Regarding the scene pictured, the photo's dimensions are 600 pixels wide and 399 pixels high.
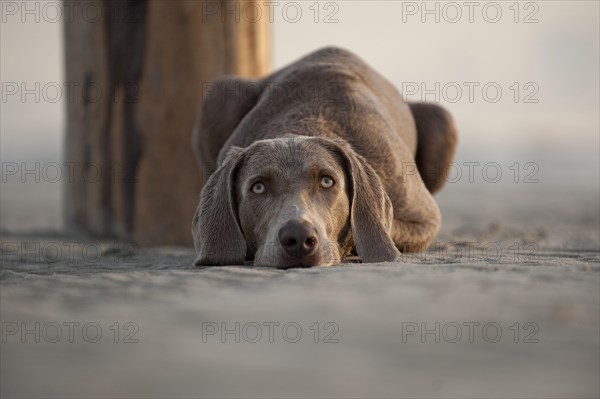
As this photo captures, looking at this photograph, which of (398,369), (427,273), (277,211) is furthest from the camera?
(277,211)

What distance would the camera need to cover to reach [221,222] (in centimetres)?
456

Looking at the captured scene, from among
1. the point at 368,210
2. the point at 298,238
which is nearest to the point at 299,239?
the point at 298,238

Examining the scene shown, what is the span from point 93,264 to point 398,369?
288 cm

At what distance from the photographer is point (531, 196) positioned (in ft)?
50.0

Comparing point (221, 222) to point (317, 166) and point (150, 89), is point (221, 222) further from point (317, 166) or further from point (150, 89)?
point (150, 89)

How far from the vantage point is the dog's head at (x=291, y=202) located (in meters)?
4.34

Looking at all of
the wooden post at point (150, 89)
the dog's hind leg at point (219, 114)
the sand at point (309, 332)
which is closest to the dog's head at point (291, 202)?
the sand at point (309, 332)

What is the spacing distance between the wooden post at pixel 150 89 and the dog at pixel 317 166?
0.49 metres

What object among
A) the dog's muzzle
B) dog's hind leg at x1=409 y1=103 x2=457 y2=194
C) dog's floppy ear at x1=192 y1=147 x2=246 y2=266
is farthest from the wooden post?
the dog's muzzle

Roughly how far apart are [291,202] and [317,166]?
1.04 ft

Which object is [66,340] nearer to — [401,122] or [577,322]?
[577,322]

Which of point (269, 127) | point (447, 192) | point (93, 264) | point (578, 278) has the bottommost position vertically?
point (447, 192)

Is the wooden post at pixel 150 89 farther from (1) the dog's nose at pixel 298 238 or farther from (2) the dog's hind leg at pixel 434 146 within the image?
(1) the dog's nose at pixel 298 238

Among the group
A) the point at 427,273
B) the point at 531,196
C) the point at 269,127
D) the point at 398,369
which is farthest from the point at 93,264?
the point at 531,196
